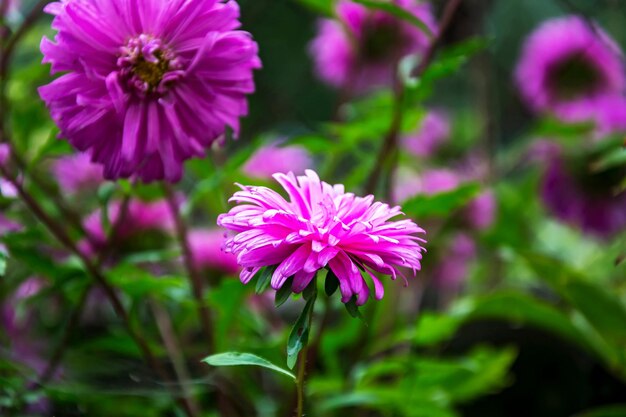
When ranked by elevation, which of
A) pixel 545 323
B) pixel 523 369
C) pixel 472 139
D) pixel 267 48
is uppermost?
pixel 267 48

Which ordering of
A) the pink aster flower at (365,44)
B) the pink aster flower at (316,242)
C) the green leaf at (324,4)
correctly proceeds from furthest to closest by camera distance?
the pink aster flower at (365,44)
the green leaf at (324,4)
the pink aster flower at (316,242)

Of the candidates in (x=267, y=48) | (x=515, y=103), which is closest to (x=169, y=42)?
(x=267, y=48)

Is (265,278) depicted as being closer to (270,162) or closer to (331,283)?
(331,283)

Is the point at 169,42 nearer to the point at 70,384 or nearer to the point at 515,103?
the point at 70,384

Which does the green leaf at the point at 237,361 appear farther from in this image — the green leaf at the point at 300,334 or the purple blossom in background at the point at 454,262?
the purple blossom in background at the point at 454,262

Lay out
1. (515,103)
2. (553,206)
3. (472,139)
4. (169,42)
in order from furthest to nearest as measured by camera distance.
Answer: (515,103) → (472,139) → (553,206) → (169,42)

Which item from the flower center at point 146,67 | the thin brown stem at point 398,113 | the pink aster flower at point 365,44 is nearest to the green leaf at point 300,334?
the flower center at point 146,67

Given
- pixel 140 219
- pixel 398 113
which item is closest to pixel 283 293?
pixel 398 113
